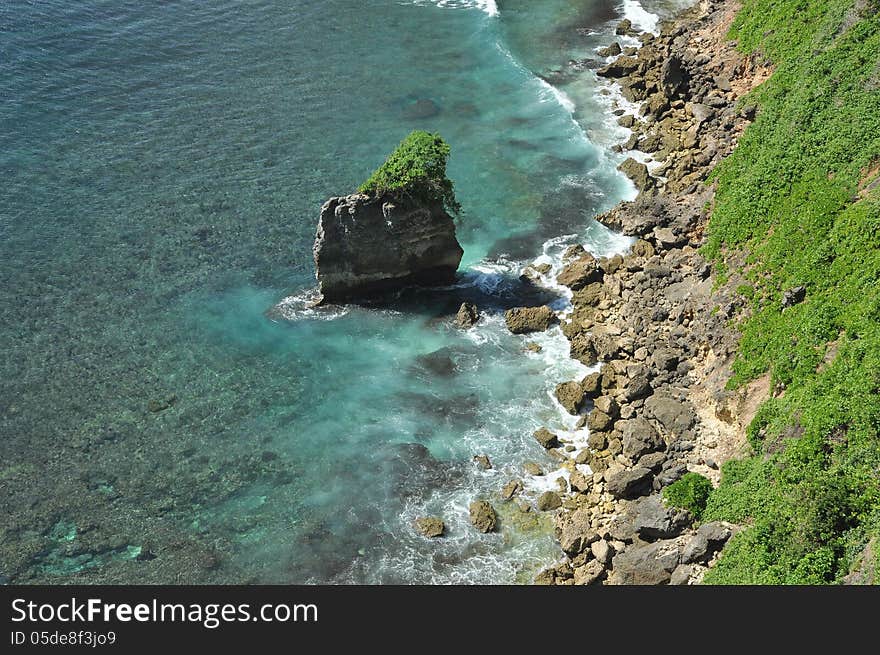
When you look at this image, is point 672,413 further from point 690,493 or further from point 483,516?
point 483,516

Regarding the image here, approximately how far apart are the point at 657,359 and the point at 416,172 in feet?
65.6

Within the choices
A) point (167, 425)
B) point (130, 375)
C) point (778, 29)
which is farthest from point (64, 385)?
point (778, 29)

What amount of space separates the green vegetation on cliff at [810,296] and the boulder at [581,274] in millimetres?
8074

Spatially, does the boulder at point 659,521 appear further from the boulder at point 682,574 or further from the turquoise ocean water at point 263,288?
the turquoise ocean water at point 263,288

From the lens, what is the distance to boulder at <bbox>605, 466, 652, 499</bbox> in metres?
42.4

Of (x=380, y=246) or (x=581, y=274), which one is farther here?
(x=581, y=274)

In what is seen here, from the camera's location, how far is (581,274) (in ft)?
188

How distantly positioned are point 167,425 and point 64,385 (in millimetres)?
7962

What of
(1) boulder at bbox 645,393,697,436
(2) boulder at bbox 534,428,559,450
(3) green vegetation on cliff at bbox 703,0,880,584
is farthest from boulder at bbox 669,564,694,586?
(2) boulder at bbox 534,428,559,450

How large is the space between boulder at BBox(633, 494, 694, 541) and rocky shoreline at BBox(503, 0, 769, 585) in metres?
0.07

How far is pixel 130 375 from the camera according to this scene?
51594mm

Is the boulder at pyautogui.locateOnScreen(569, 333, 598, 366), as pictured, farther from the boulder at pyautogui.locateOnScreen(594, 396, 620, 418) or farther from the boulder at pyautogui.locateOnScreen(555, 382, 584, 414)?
the boulder at pyautogui.locateOnScreen(594, 396, 620, 418)

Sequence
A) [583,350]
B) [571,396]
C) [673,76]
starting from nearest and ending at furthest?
[571,396] < [583,350] < [673,76]

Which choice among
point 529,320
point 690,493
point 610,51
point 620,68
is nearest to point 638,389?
point 690,493
